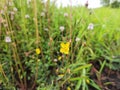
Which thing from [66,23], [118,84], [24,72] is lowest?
[118,84]

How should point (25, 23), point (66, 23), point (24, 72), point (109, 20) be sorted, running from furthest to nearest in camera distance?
point (109, 20) < point (66, 23) < point (25, 23) < point (24, 72)

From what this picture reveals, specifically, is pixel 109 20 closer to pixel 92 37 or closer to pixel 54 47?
pixel 92 37

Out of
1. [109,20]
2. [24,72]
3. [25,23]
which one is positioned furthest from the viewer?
[109,20]

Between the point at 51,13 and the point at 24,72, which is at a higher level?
the point at 51,13

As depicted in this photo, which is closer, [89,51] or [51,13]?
[89,51]

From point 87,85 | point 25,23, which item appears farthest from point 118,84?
point 25,23

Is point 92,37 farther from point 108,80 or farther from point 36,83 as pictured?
point 36,83
